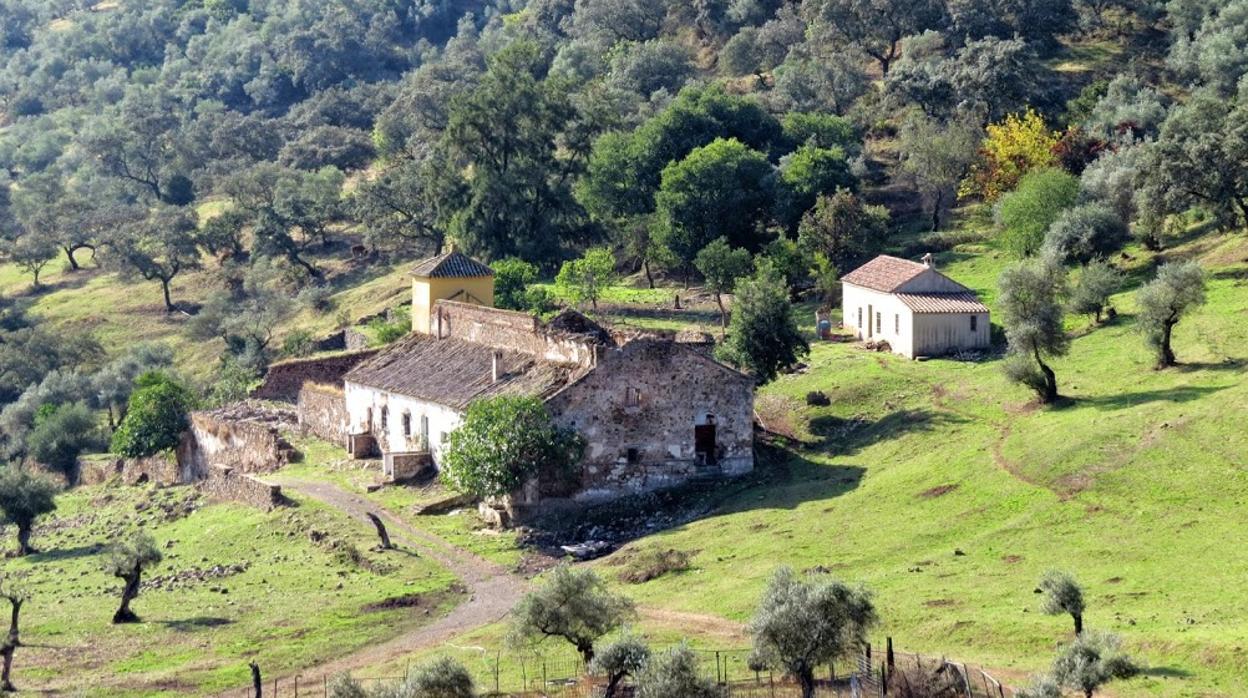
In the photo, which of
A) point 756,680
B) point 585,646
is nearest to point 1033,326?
point 585,646

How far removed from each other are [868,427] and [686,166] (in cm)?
2846

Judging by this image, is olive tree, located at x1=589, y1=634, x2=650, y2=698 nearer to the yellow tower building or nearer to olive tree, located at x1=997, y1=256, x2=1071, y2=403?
olive tree, located at x1=997, y1=256, x2=1071, y2=403

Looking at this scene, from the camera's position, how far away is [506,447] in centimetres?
5525

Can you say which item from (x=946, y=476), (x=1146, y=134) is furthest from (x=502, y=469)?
(x=1146, y=134)

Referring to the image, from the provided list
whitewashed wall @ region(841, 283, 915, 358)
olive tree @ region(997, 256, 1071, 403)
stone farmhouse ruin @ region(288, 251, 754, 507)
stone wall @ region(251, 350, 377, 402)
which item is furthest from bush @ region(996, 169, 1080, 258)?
stone wall @ region(251, 350, 377, 402)

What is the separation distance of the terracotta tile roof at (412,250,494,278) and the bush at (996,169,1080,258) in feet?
70.2

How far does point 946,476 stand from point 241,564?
2085cm

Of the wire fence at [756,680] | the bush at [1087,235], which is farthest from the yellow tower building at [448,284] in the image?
the wire fence at [756,680]

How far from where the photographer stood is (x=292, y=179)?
117062mm

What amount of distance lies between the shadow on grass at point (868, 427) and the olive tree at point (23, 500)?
2644 centimetres

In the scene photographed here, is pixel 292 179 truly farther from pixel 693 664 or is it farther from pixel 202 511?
pixel 693 664

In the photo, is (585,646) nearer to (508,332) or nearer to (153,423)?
(508,332)

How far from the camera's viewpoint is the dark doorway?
193 ft

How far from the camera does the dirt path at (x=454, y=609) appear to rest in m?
43.8
